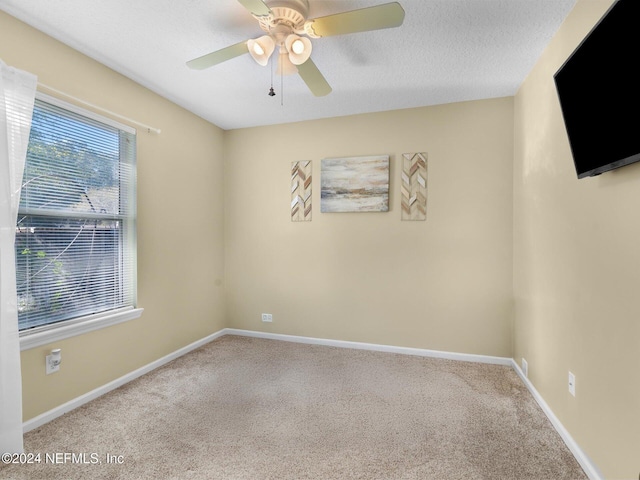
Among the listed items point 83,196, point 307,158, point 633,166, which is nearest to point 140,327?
point 83,196

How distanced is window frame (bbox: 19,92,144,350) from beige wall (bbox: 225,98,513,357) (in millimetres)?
1381

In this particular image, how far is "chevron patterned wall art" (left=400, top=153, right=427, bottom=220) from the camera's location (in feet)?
10.5

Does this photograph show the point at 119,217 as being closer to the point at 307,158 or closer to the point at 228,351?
the point at 228,351

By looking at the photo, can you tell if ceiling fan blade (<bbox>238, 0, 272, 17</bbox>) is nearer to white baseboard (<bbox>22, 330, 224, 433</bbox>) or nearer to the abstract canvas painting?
the abstract canvas painting

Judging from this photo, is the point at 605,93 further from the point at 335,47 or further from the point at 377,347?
the point at 377,347

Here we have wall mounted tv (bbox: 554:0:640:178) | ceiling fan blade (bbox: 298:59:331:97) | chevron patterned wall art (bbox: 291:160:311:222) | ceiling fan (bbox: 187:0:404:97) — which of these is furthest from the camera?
chevron patterned wall art (bbox: 291:160:311:222)

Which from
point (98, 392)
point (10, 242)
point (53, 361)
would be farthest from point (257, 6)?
point (98, 392)

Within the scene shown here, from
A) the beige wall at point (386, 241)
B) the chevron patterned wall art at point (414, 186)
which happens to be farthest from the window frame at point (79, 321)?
the chevron patterned wall art at point (414, 186)

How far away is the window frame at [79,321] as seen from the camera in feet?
6.50

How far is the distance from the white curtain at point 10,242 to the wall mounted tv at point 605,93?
288 cm

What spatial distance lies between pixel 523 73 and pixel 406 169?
119 centimetres

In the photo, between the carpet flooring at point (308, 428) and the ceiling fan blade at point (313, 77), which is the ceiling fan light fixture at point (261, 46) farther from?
the carpet flooring at point (308, 428)

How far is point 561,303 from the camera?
6.45 feet

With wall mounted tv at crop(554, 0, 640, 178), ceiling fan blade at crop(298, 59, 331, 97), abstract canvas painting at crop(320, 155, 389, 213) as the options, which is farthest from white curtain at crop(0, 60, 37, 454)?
wall mounted tv at crop(554, 0, 640, 178)
